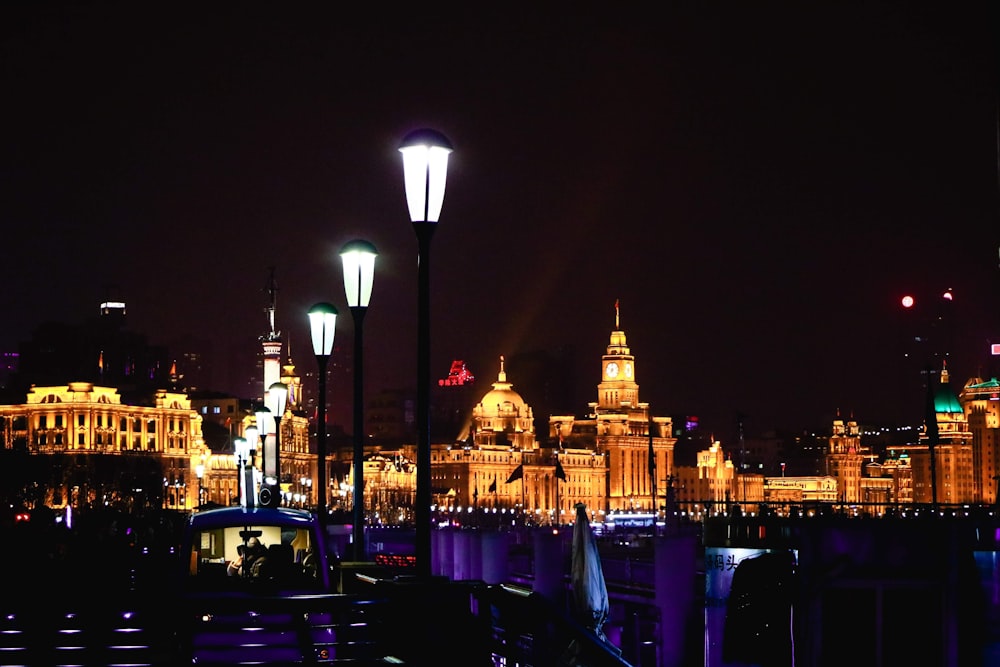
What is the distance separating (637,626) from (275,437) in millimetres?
8988

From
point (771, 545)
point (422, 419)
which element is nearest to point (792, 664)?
point (771, 545)

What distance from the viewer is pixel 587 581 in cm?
2986

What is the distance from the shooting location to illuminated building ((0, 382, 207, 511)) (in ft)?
509

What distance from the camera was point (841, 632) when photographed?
21.6 metres

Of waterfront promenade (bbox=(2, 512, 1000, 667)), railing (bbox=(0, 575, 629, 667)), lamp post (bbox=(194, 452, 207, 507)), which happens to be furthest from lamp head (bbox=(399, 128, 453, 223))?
lamp post (bbox=(194, 452, 207, 507))

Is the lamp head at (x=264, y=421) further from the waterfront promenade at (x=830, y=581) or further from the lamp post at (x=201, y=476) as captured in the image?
the lamp post at (x=201, y=476)

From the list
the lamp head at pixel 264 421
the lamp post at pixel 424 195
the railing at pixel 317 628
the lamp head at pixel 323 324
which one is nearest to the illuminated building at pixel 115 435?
the lamp head at pixel 264 421

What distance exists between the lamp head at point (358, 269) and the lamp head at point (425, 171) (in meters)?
6.34

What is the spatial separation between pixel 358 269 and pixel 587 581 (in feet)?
35.0

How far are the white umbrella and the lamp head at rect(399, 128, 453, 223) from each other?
51.4ft

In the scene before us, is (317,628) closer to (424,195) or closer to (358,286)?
(424,195)

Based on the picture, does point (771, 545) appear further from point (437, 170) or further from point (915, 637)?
point (437, 170)

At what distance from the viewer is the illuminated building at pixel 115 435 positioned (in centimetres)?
15512

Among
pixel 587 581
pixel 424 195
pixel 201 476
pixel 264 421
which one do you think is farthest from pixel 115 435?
pixel 424 195
